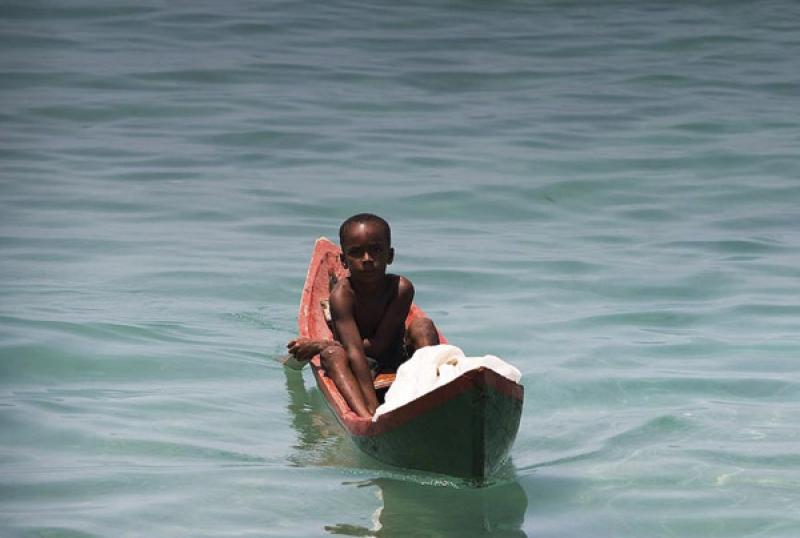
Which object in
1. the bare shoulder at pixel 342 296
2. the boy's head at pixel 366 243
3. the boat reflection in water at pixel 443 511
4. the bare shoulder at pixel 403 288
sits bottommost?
the boat reflection in water at pixel 443 511

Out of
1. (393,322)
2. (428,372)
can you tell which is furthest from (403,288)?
(428,372)

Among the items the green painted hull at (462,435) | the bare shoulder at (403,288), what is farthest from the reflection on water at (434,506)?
the bare shoulder at (403,288)

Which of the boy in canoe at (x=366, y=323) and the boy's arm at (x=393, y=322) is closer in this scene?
the boy in canoe at (x=366, y=323)

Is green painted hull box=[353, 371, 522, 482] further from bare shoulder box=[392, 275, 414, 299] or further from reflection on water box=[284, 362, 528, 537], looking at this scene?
bare shoulder box=[392, 275, 414, 299]

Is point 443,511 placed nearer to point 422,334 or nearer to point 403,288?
point 422,334

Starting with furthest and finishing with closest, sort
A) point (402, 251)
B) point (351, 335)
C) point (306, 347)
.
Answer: point (402, 251) → point (306, 347) → point (351, 335)

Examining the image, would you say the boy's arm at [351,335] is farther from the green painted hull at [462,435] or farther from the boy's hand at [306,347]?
the green painted hull at [462,435]

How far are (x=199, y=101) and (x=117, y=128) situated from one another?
1.34 metres

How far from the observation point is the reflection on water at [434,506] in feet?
17.6

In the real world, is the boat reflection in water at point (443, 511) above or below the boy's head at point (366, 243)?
below

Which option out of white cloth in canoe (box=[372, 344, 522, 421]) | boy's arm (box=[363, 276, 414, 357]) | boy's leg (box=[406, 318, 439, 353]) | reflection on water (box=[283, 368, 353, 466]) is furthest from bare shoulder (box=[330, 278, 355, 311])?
white cloth in canoe (box=[372, 344, 522, 421])

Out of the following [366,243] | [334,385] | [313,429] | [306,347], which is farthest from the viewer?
[313,429]

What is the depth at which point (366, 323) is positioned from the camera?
6.58 meters

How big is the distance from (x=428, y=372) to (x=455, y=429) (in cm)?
30
